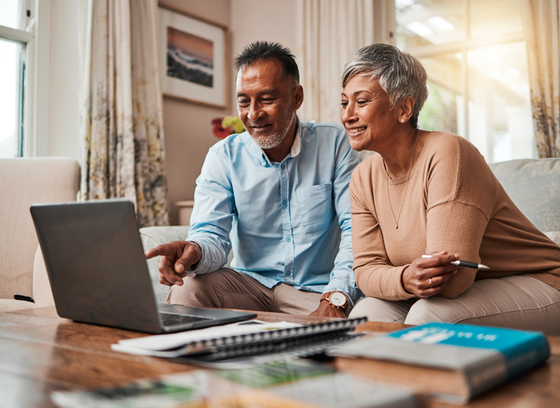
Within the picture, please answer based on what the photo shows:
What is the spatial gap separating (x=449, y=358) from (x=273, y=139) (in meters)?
1.28

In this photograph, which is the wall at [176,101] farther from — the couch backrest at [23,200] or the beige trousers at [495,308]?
the beige trousers at [495,308]

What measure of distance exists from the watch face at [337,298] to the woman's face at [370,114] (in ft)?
1.36

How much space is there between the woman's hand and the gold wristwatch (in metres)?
0.28

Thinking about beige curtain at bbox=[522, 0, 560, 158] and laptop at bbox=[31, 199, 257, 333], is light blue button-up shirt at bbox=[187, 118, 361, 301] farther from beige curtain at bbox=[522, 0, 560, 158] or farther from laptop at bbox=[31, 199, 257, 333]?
beige curtain at bbox=[522, 0, 560, 158]

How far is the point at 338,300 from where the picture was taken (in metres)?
1.38

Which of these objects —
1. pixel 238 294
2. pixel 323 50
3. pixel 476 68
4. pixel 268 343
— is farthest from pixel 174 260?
pixel 476 68

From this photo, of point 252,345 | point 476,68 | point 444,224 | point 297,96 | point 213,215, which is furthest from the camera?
point 476,68

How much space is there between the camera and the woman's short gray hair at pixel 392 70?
1345 mm

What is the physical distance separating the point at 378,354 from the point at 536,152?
3.03 meters

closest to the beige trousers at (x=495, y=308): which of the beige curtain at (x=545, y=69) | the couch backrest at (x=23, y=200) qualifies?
the couch backrest at (x=23, y=200)

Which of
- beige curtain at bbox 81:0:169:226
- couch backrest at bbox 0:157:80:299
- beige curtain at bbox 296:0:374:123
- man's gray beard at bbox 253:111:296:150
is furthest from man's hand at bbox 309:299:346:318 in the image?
beige curtain at bbox 296:0:374:123

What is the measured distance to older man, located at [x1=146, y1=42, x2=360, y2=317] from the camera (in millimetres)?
1653

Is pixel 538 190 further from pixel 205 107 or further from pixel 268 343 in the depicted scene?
pixel 205 107

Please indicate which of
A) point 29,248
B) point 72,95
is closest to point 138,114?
point 72,95
